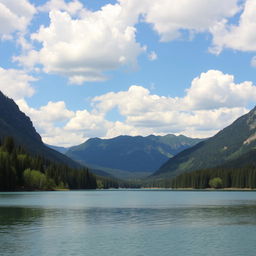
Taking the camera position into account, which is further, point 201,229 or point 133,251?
point 201,229

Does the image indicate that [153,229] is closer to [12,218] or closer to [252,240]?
[252,240]

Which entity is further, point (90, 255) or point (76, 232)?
point (76, 232)

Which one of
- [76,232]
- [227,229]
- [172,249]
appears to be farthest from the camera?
[227,229]

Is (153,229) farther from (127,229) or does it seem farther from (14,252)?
(14,252)

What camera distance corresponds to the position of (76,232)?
58.7 meters

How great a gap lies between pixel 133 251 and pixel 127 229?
17.4m

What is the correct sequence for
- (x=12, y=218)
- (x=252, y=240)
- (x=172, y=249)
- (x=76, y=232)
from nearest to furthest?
(x=172, y=249) → (x=252, y=240) → (x=76, y=232) → (x=12, y=218)

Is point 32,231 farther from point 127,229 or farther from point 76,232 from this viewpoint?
point 127,229

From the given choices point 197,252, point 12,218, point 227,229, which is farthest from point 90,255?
point 12,218

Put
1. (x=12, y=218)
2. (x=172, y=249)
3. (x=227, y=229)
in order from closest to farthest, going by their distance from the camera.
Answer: (x=172, y=249) < (x=227, y=229) < (x=12, y=218)

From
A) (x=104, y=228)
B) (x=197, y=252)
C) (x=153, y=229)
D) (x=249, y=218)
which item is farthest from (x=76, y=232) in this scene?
(x=249, y=218)

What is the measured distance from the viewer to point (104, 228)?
6322cm

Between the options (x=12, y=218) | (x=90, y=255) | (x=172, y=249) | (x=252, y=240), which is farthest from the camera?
(x=12, y=218)

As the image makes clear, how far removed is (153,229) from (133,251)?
17959mm
